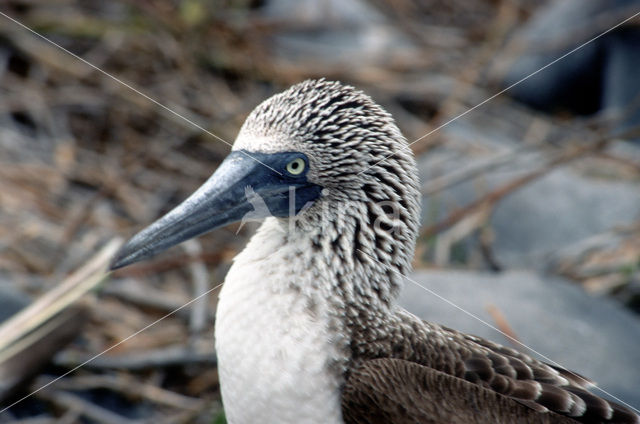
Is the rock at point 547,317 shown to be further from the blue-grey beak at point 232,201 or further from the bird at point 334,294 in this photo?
the blue-grey beak at point 232,201

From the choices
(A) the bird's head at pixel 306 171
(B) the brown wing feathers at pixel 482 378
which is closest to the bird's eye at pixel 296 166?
(A) the bird's head at pixel 306 171

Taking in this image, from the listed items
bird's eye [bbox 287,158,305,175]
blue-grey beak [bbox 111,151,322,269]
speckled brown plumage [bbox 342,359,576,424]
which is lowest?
speckled brown plumage [bbox 342,359,576,424]

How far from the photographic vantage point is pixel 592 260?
338 cm

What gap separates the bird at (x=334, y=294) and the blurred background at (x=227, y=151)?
0.72 meters

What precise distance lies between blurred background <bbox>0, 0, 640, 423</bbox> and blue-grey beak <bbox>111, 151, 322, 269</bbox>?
2.41 feet

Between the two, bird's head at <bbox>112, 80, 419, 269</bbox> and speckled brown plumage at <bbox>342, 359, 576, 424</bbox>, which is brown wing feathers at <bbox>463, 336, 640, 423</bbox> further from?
bird's head at <bbox>112, 80, 419, 269</bbox>

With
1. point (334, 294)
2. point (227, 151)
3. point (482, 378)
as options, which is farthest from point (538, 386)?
point (227, 151)

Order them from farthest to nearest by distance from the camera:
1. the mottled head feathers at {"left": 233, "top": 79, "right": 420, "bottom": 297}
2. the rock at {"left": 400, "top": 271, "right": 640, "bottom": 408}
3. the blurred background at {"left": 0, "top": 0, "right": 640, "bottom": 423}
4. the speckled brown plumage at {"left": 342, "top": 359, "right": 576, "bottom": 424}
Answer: the blurred background at {"left": 0, "top": 0, "right": 640, "bottom": 423} < the rock at {"left": 400, "top": 271, "right": 640, "bottom": 408} < the mottled head feathers at {"left": 233, "top": 79, "right": 420, "bottom": 297} < the speckled brown plumage at {"left": 342, "top": 359, "right": 576, "bottom": 424}

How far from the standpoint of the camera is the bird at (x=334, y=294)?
161cm

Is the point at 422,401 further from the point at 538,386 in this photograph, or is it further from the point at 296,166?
the point at 296,166

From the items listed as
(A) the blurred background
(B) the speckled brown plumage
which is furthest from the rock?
(B) the speckled brown plumage

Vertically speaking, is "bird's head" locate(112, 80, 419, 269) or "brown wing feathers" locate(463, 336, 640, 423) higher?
"bird's head" locate(112, 80, 419, 269)

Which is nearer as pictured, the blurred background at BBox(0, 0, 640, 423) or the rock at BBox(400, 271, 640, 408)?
the rock at BBox(400, 271, 640, 408)

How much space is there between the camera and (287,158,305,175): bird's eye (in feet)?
5.59
